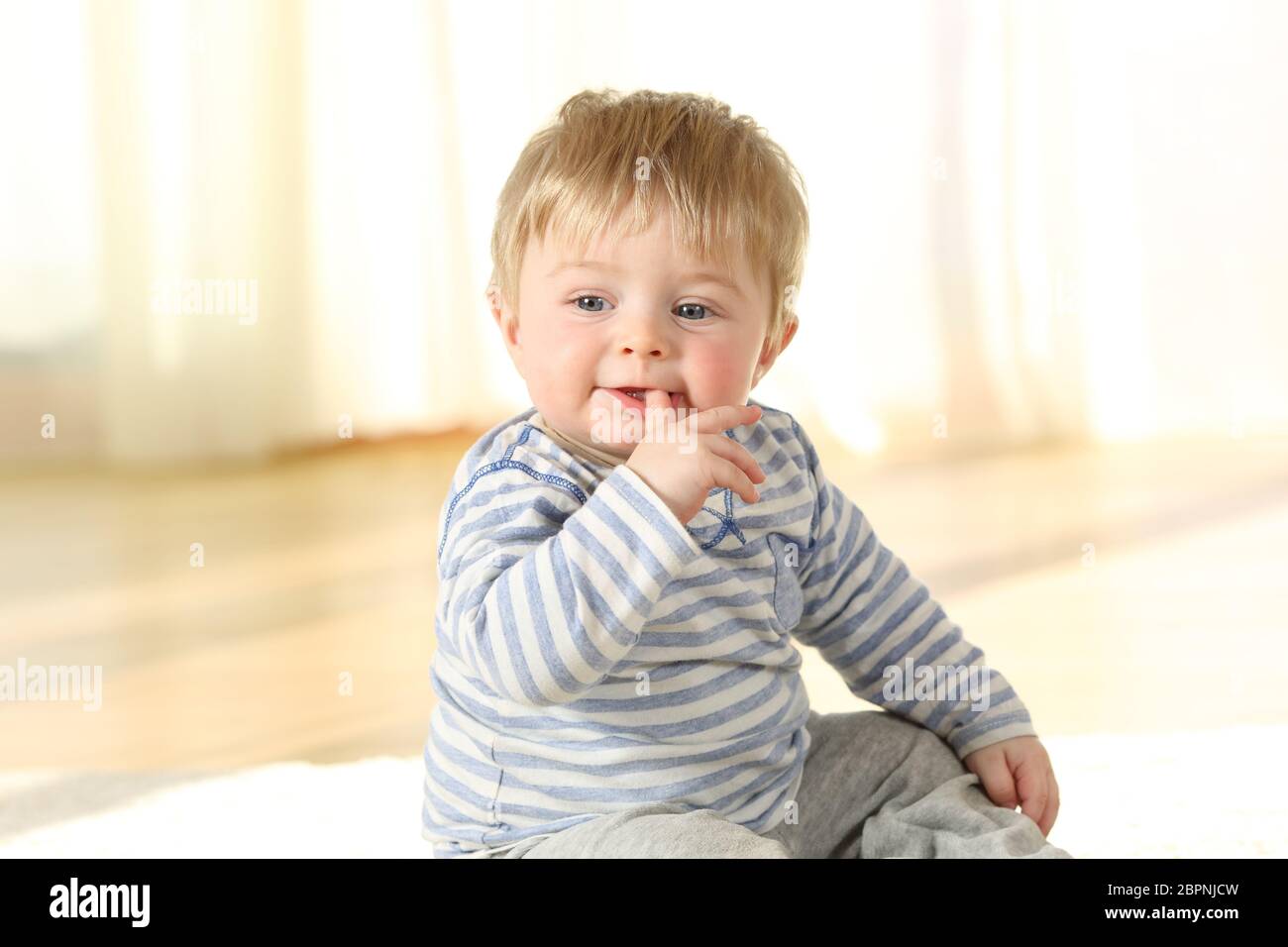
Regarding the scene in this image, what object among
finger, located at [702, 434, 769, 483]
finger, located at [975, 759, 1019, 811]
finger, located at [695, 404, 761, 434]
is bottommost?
finger, located at [975, 759, 1019, 811]

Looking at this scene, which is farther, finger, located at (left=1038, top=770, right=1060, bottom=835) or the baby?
finger, located at (left=1038, top=770, right=1060, bottom=835)

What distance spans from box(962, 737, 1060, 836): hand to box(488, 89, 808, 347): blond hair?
334 mm

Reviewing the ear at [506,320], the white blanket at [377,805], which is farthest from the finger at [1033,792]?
the ear at [506,320]

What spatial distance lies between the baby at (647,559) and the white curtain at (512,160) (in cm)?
246

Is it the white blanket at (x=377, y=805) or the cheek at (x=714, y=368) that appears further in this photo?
the white blanket at (x=377, y=805)

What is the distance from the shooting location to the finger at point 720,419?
850 mm

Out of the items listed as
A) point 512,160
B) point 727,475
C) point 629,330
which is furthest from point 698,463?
point 512,160

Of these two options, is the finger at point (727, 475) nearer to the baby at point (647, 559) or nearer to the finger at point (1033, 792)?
the baby at point (647, 559)

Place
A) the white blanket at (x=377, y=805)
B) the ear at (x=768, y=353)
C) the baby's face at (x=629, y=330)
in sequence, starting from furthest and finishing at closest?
the white blanket at (x=377, y=805), the ear at (x=768, y=353), the baby's face at (x=629, y=330)

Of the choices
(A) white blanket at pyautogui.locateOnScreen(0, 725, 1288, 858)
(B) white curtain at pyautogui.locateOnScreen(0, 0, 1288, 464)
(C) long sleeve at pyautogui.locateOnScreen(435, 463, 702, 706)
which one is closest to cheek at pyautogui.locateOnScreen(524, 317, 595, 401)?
(C) long sleeve at pyautogui.locateOnScreen(435, 463, 702, 706)

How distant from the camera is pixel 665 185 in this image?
0.93 meters

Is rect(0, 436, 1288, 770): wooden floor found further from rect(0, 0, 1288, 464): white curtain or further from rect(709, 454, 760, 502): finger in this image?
rect(709, 454, 760, 502): finger

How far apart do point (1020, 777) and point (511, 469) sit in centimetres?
43

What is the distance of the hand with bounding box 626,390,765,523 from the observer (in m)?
0.83
